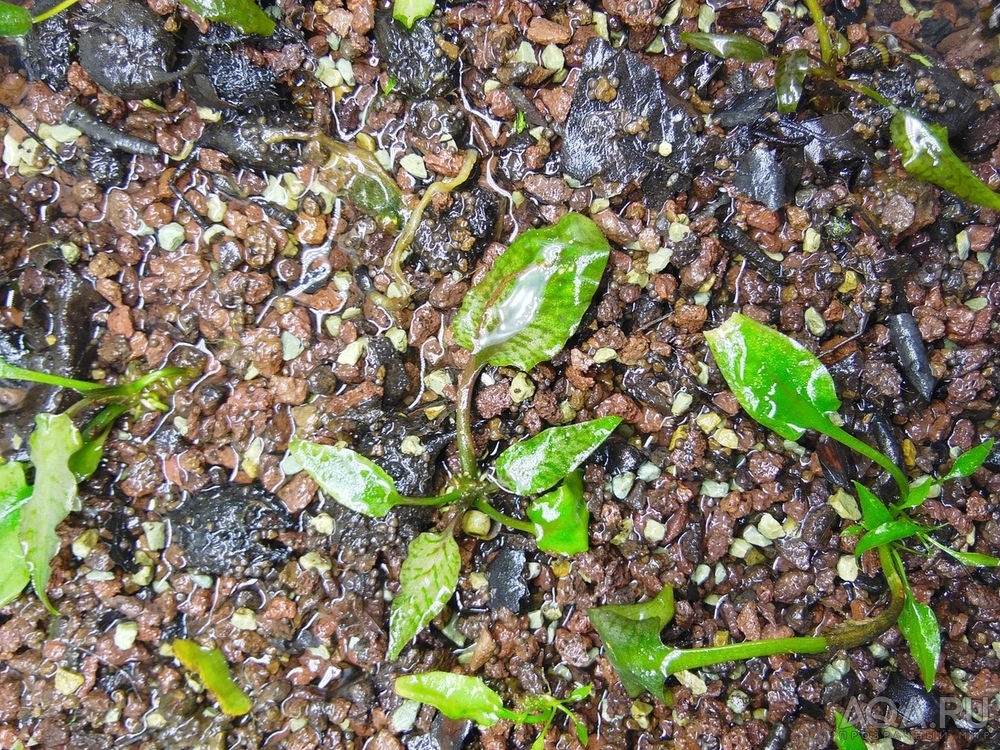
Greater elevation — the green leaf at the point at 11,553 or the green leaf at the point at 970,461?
the green leaf at the point at 970,461

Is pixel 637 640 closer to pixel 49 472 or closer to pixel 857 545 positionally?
pixel 857 545

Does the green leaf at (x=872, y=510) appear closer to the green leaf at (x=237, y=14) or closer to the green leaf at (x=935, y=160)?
the green leaf at (x=935, y=160)

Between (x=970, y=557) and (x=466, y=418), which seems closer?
→ (x=970, y=557)

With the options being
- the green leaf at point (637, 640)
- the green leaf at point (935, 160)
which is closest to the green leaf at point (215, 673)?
the green leaf at point (637, 640)

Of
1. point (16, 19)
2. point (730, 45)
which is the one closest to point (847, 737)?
point (730, 45)

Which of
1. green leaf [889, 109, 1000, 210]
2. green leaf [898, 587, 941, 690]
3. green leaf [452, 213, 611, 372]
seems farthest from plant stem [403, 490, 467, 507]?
green leaf [889, 109, 1000, 210]

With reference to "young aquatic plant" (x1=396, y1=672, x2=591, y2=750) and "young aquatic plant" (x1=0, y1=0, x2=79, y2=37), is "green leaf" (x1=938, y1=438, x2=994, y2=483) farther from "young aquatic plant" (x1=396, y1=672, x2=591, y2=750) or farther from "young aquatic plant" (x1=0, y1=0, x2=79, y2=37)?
"young aquatic plant" (x1=0, y1=0, x2=79, y2=37)

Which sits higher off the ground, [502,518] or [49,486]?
[49,486]

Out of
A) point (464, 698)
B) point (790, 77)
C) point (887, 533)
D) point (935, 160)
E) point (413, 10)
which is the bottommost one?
point (464, 698)
